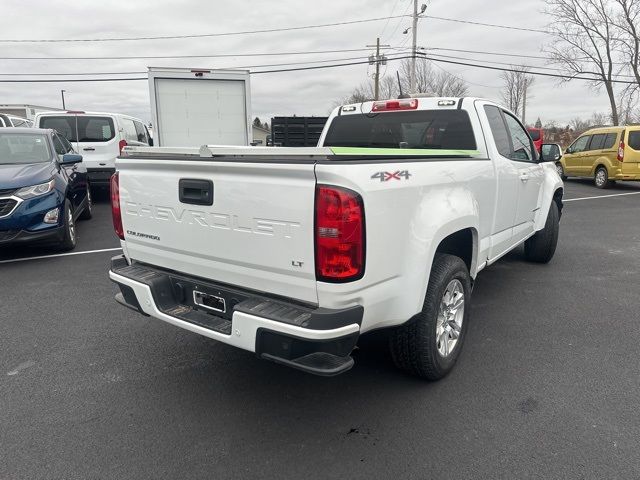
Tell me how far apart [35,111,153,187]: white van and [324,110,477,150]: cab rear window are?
26.4 ft

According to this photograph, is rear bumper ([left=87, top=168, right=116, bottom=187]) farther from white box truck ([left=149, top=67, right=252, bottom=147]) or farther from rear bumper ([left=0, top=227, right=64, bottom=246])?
rear bumper ([left=0, top=227, right=64, bottom=246])

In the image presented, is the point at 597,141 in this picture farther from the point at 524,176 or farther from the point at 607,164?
the point at 524,176

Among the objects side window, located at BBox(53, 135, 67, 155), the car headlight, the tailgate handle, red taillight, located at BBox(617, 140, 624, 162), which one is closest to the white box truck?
side window, located at BBox(53, 135, 67, 155)

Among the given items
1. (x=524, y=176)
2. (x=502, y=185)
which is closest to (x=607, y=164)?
Answer: (x=524, y=176)

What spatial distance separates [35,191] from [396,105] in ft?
15.5

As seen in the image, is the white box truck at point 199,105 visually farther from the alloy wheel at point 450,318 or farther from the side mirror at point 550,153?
the alloy wheel at point 450,318

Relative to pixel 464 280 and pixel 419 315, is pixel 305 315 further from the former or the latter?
pixel 464 280

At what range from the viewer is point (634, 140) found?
13875 millimetres

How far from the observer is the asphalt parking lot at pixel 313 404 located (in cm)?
241

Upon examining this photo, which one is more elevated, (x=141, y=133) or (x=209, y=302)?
(x=141, y=133)

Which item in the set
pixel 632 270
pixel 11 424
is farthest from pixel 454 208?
pixel 632 270

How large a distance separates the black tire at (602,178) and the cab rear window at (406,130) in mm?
13204

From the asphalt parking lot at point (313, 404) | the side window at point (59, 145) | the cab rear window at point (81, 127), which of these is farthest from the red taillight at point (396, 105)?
the cab rear window at point (81, 127)

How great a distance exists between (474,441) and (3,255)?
662 centimetres
